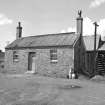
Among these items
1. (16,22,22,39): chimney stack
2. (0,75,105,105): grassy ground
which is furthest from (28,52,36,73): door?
(0,75,105,105): grassy ground

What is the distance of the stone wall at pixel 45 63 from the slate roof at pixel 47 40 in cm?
86

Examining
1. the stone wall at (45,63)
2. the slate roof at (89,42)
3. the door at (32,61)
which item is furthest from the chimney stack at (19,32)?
the slate roof at (89,42)

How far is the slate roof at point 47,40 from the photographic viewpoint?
21.7m

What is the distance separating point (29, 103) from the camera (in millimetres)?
8211

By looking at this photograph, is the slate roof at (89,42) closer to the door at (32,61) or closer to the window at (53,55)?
the window at (53,55)

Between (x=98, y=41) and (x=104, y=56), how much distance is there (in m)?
3.73

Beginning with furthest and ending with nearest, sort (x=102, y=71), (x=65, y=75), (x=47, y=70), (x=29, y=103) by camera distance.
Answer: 1. (x=102, y=71)
2. (x=47, y=70)
3. (x=65, y=75)
4. (x=29, y=103)

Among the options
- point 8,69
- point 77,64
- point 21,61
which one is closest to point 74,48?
point 77,64

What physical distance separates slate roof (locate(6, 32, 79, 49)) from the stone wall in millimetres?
865

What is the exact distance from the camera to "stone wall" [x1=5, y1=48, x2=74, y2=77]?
66.8 feet

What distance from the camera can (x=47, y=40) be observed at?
23859 millimetres

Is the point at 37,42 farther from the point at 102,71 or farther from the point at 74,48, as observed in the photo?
the point at 102,71

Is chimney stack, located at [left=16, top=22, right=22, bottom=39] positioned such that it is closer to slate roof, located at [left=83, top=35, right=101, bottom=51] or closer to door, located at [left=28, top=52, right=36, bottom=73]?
door, located at [left=28, top=52, right=36, bottom=73]

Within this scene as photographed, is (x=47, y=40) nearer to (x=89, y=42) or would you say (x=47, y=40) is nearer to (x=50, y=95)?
(x=89, y=42)
